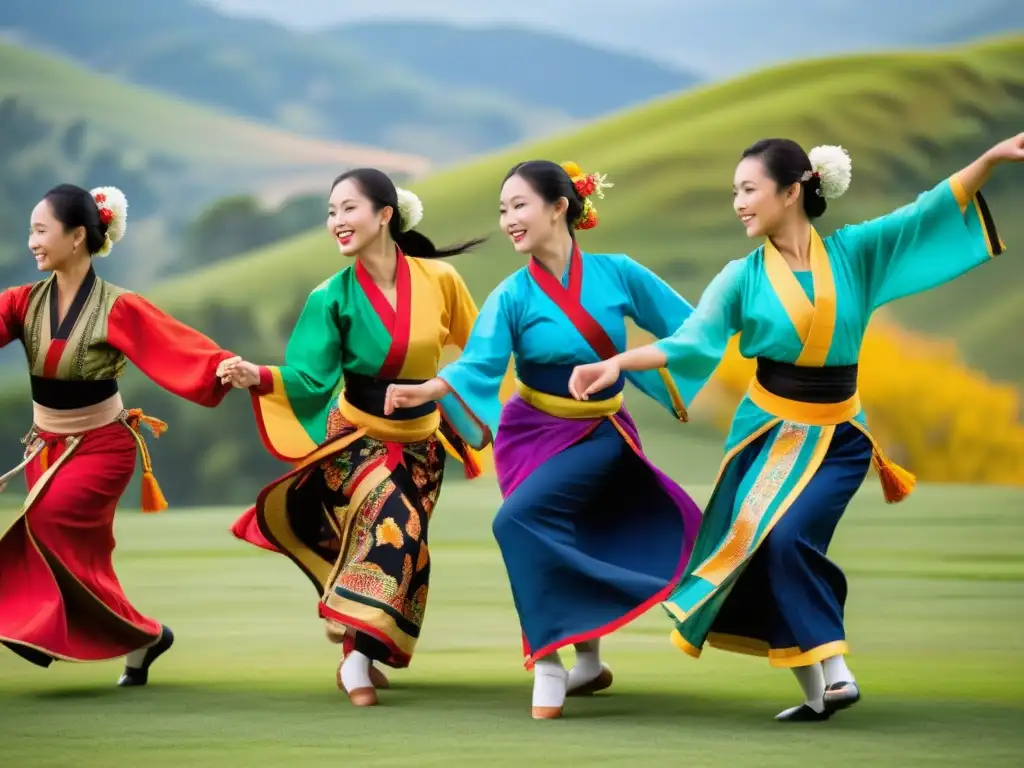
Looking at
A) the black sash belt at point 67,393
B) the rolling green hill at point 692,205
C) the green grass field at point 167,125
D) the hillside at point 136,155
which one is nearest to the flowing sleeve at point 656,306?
the black sash belt at point 67,393

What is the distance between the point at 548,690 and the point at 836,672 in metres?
0.69

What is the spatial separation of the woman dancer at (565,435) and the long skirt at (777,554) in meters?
0.22

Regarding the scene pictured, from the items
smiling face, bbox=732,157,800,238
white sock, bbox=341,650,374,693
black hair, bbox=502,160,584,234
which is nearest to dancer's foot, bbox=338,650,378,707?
white sock, bbox=341,650,374,693

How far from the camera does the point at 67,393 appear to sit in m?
4.52

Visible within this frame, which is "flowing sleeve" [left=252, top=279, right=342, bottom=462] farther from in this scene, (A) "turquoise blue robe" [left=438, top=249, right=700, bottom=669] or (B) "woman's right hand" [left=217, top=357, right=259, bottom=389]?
(A) "turquoise blue robe" [left=438, top=249, right=700, bottom=669]

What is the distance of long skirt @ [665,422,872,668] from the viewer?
3.83 m

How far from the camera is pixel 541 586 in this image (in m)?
4.11

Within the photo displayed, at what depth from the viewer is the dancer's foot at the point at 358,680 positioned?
13.8 ft

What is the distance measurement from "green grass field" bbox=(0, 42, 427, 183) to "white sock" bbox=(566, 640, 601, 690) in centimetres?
1429

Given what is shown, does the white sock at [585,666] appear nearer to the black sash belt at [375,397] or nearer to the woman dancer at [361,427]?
the woman dancer at [361,427]

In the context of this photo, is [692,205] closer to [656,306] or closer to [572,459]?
[656,306]

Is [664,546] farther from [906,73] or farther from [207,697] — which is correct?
[906,73]

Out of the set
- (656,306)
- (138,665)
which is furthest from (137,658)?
(656,306)

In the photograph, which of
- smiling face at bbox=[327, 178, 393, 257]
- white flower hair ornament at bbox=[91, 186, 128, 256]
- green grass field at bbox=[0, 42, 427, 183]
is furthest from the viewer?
green grass field at bbox=[0, 42, 427, 183]
